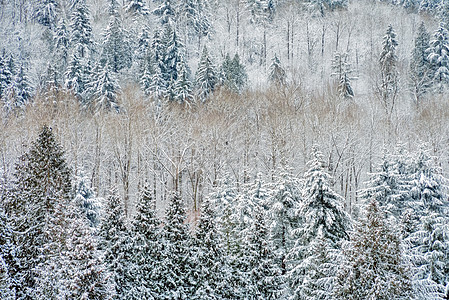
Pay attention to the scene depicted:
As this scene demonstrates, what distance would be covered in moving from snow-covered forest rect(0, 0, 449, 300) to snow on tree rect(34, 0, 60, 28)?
6.45 meters

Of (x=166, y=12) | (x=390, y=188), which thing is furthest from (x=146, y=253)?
(x=166, y=12)

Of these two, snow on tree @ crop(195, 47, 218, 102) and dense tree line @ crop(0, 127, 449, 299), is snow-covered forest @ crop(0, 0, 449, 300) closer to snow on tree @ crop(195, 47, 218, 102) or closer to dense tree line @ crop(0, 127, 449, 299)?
dense tree line @ crop(0, 127, 449, 299)

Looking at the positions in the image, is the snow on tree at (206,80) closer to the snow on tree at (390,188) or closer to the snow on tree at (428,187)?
the snow on tree at (390,188)

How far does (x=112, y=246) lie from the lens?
18.6m

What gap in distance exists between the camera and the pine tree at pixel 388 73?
42866mm

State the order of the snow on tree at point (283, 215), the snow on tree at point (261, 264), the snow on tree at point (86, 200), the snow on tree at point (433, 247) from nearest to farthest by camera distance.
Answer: the snow on tree at point (433, 247) < the snow on tree at point (261, 264) < the snow on tree at point (283, 215) < the snow on tree at point (86, 200)

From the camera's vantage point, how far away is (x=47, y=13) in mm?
78688

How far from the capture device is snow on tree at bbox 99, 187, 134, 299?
18.5 metres

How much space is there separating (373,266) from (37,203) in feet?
53.7

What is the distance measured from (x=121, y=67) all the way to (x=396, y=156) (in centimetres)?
4784

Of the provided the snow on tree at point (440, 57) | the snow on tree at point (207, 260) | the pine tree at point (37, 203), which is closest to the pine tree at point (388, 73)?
the snow on tree at point (440, 57)

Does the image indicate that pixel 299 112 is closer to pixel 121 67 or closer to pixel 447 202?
pixel 447 202

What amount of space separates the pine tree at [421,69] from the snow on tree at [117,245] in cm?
4241

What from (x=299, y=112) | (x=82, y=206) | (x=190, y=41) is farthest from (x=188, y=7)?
(x=82, y=206)
